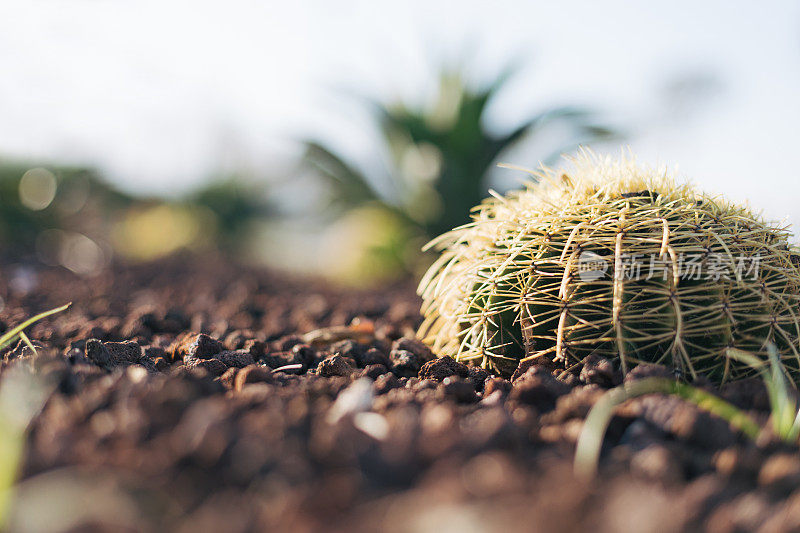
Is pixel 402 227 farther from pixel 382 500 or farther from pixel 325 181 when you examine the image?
pixel 382 500

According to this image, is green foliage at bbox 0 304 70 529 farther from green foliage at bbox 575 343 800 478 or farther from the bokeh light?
the bokeh light

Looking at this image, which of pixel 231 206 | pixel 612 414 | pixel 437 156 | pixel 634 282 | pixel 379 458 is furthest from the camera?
pixel 231 206

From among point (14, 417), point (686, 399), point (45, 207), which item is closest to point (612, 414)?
point (686, 399)

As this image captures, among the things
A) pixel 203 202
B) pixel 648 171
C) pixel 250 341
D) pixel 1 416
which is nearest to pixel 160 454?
pixel 1 416

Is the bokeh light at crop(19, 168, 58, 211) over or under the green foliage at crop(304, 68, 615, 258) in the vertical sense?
under

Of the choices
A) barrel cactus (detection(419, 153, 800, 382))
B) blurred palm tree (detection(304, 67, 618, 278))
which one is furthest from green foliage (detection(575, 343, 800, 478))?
blurred palm tree (detection(304, 67, 618, 278))

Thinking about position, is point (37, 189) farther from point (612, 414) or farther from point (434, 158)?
point (612, 414)
